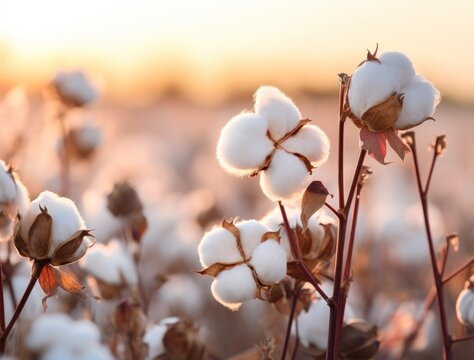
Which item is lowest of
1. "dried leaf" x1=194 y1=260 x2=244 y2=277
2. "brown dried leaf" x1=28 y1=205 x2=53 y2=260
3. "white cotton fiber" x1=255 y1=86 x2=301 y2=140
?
"dried leaf" x1=194 y1=260 x2=244 y2=277

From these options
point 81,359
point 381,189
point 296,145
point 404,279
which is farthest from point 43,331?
point 381,189

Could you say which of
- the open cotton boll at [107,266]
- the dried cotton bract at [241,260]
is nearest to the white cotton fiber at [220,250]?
the dried cotton bract at [241,260]

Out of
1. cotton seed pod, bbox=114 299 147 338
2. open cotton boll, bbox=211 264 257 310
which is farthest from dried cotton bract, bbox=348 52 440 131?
cotton seed pod, bbox=114 299 147 338

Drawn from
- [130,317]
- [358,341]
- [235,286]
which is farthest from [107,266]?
[235,286]

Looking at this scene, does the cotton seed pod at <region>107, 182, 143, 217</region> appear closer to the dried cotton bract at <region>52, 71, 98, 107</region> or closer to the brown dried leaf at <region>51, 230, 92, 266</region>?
the dried cotton bract at <region>52, 71, 98, 107</region>

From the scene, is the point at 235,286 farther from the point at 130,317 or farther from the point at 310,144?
the point at 130,317

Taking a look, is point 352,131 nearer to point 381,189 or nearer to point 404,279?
point 381,189

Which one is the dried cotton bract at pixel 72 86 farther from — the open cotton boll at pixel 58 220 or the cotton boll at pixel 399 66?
the cotton boll at pixel 399 66
